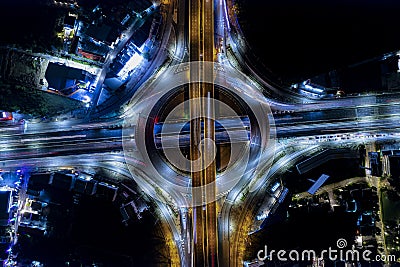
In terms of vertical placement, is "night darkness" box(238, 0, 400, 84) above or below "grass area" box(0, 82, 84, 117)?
above

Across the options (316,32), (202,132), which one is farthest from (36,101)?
(316,32)

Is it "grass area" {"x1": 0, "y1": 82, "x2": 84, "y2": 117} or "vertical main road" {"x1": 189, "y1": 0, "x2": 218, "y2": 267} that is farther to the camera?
"grass area" {"x1": 0, "y1": 82, "x2": 84, "y2": 117}

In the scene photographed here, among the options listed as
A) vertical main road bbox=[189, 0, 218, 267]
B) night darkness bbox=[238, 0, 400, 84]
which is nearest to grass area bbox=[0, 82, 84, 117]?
vertical main road bbox=[189, 0, 218, 267]

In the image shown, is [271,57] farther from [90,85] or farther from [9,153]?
[9,153]

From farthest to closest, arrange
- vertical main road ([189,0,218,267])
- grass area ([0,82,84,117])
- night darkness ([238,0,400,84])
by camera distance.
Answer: grass area ([0,82,84,117]) < night darkness ([238,0,400,84]) < vertical main road ([189,0,218,267])

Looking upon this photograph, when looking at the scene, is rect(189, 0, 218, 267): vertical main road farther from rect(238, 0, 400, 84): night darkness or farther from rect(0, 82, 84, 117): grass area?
rect(0, 82, 84, 117): grass area

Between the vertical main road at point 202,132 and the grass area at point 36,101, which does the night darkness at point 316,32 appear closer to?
the vertical main road at point 202,132

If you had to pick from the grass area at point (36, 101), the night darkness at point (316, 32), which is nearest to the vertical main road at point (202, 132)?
the night darkness at point (316, 32)
